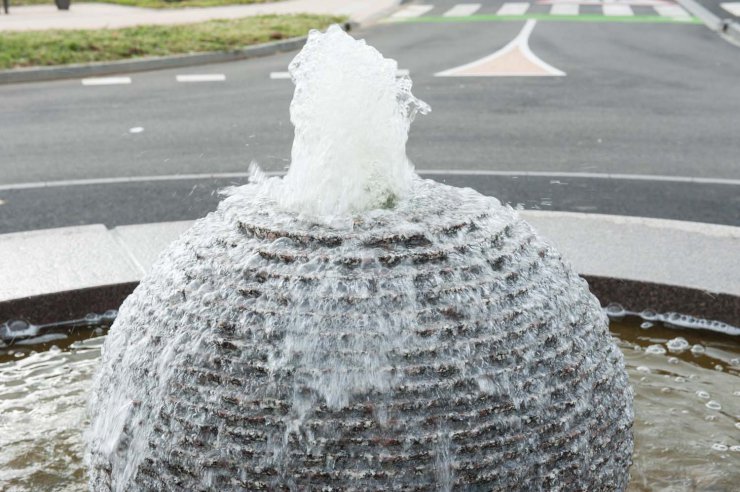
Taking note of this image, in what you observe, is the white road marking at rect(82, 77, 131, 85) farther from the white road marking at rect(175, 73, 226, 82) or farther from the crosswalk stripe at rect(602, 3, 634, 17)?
the crosswalk stripe at rect(602, 3, 634, 17)

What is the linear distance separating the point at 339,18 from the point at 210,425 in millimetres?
18364

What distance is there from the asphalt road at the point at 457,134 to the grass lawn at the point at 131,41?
854mm

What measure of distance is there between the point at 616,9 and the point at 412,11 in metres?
4.91

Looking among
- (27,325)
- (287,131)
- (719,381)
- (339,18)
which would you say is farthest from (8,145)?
(339,18)

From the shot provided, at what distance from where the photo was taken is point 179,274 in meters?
3.13

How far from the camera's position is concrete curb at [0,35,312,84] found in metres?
14.9

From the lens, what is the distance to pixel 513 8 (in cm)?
2475

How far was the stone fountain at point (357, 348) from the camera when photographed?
107 inches

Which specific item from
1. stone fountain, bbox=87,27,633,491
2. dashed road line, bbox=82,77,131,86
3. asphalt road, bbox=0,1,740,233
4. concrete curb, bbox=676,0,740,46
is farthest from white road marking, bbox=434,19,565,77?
stone fountain, bbox=87,27,633,491

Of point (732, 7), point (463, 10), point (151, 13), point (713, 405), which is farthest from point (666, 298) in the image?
point (463, 10)

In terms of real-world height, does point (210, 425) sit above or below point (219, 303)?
below

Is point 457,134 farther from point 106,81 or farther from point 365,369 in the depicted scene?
point 365,369

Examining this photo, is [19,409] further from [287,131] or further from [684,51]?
[684,51]

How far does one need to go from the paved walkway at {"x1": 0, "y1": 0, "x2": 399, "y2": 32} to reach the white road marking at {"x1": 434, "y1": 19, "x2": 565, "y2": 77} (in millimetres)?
5147
